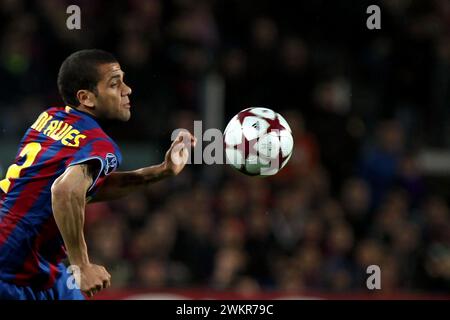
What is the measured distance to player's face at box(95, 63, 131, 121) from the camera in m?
5.60

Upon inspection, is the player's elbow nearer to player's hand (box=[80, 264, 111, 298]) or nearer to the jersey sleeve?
the jersey sleeve

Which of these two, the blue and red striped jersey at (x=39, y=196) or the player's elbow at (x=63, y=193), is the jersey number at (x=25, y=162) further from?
the player's elbow at (x=63, y=193)

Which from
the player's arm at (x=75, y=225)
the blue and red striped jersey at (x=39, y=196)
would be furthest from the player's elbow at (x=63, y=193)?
the blue and red striped jersey at (x=39, y=196)

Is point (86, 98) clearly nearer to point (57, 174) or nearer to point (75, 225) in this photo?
point (57, 174)

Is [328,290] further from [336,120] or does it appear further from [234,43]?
[234,43]

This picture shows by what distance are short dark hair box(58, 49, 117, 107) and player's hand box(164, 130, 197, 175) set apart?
2.18 ft

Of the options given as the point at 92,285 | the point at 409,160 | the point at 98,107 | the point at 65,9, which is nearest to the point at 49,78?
the point at 65,9

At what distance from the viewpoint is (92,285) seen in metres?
4.91

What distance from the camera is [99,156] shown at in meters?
5.19

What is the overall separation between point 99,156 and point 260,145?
50.3 inches

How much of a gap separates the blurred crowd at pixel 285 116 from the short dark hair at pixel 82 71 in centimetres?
402

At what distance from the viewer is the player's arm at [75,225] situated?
493 cm

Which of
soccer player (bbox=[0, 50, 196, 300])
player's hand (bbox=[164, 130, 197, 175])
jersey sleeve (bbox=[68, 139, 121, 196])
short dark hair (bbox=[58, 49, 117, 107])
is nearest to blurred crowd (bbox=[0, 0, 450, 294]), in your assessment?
player's hand (bbox=[164, 130, 197, 175])
